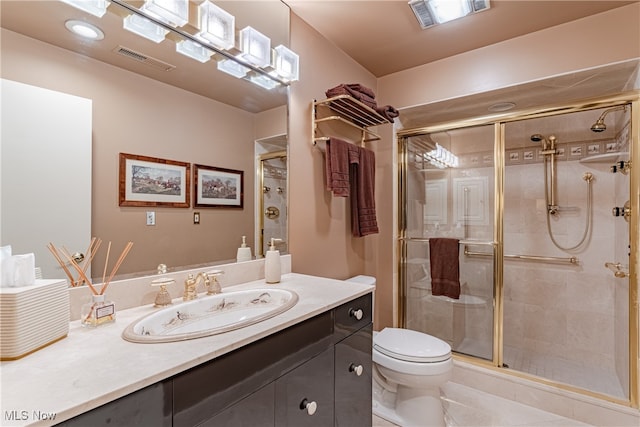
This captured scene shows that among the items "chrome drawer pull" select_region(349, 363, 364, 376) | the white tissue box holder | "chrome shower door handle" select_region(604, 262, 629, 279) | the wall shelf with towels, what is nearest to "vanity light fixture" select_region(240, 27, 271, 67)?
the wall shelf with towels

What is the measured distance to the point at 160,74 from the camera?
3.99 feet

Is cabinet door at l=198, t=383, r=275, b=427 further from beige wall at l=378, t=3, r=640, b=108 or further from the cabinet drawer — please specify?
beige wall at l=378, t=3, r=640, b=108

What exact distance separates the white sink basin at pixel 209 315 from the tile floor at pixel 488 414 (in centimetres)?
109

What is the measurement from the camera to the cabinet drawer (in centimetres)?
120

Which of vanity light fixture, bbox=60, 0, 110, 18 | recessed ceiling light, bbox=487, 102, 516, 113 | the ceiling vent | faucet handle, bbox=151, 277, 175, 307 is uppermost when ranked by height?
recessed ceiling light, bbox=487, 102, 516, 113

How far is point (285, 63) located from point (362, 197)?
0.97 meters

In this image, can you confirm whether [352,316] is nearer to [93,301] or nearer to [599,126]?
[93,301]

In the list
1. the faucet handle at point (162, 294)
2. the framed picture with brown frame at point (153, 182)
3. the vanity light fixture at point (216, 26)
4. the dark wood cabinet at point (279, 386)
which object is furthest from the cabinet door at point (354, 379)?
the vanity light fixture at point (216, 26)

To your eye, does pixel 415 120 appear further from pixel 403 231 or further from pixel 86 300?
pixel 86 300

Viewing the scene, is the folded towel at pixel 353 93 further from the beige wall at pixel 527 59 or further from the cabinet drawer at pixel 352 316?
the cabinet drawer at pixel 352 316

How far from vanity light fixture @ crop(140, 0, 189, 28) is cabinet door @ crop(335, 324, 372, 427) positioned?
4.74 ft

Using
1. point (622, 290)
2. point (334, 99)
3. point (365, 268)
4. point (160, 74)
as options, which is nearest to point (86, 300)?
point (160, 74)

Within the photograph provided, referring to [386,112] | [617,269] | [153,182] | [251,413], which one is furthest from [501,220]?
[153,182]

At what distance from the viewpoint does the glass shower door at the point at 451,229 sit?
8.05 ft
